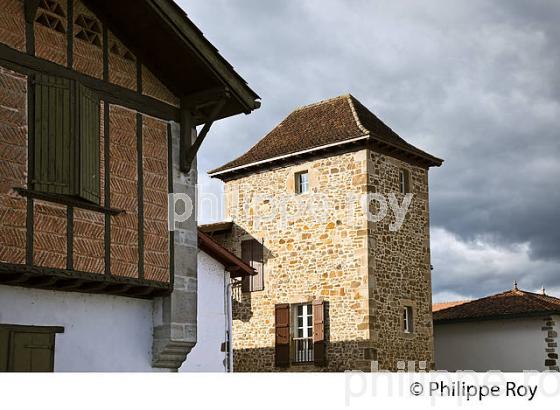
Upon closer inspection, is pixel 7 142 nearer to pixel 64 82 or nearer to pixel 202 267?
pixel 64 82

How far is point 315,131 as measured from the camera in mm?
22781

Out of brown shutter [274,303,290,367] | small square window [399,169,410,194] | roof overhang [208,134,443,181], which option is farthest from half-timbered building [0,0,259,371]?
small square window [399,169,410,194]

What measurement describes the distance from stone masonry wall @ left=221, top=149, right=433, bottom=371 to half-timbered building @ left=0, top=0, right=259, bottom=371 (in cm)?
982

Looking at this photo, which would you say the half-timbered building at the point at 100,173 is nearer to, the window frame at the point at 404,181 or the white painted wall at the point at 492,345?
the window frame at the point at 404,181

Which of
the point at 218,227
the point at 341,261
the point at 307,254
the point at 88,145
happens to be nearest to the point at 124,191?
the point at 88,145

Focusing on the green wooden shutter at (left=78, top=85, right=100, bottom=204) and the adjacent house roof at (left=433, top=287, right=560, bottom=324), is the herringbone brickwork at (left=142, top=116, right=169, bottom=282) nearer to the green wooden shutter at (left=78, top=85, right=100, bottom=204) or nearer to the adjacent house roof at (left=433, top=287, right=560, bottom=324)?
the green wooden shutter at (left=78, top=85, right=100, bottom=204)

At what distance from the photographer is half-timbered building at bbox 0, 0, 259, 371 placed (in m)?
9.29

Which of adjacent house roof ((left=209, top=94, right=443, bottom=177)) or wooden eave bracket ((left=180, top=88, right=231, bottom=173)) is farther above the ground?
adjacent house roof ((left=209, top=94, right=443, bottom=177))

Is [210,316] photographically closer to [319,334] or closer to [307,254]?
[319,334]

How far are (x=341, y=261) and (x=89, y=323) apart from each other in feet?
37.7

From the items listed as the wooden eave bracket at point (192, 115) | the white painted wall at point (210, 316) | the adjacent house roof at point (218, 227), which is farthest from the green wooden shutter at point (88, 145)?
the adjacent house roof at point (218, 227)

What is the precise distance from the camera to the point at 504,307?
24219 mm

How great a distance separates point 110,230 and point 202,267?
6662mm
